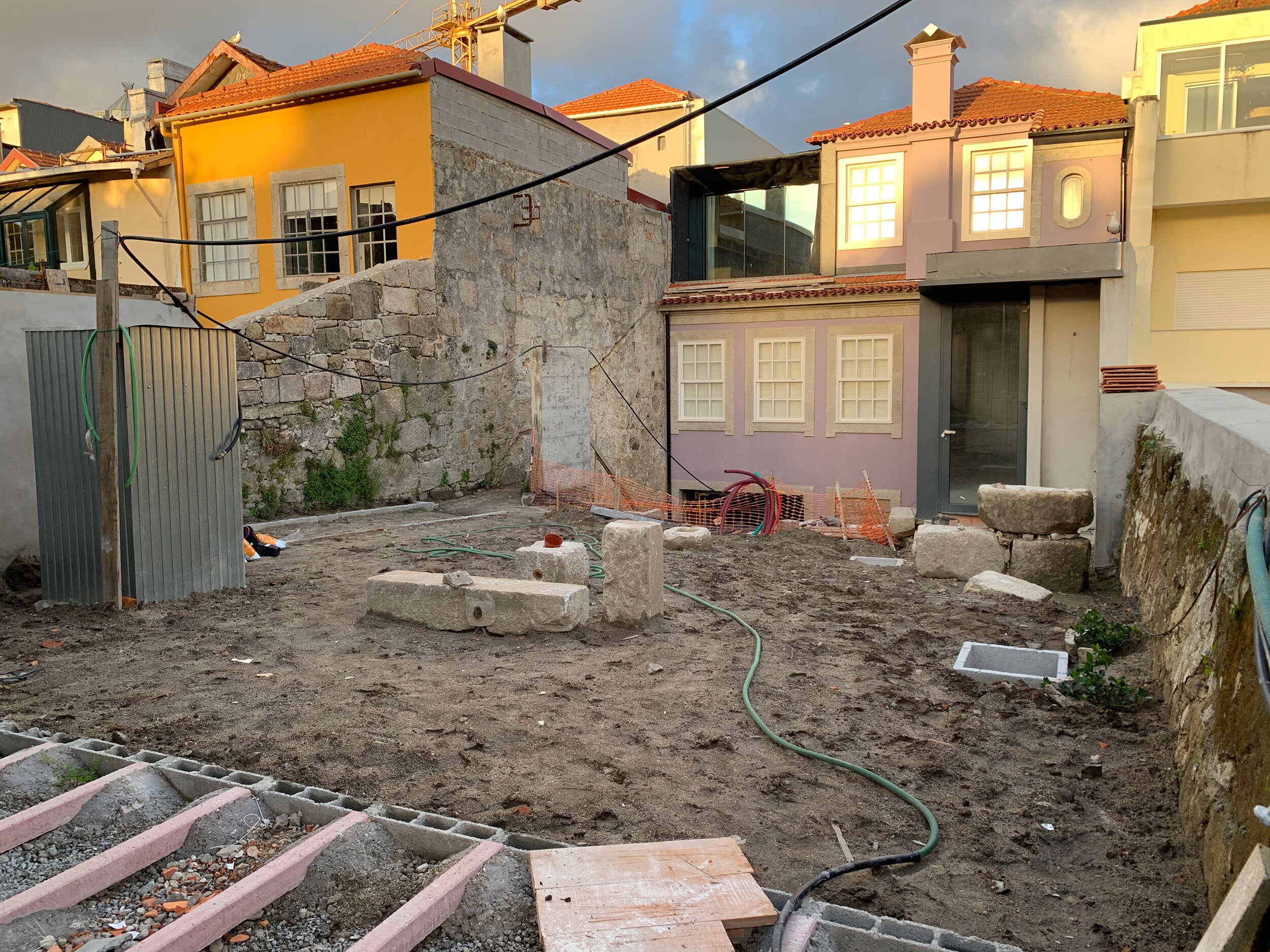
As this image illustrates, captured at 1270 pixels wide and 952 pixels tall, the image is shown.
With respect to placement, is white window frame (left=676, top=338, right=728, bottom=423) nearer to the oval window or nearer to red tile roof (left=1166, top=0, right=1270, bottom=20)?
the oval window

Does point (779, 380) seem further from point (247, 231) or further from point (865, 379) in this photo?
point (247, 231)

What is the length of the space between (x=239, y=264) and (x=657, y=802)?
45.6 feet

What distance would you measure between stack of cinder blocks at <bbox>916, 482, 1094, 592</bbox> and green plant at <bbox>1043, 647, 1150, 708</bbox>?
333 cm

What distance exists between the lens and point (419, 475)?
493 inches

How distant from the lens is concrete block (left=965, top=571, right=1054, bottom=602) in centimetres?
754

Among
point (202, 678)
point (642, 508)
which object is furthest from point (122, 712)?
point (642, 508)

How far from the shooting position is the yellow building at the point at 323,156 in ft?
42.2

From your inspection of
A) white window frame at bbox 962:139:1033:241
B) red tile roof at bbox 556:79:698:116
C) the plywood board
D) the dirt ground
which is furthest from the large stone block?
red tile roof at bbox 556:79:698:116

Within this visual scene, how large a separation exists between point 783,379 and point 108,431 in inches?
536

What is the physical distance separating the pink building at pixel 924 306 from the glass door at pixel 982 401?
29 millimetres

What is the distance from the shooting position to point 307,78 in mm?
14414

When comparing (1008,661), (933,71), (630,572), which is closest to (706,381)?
(933,71)

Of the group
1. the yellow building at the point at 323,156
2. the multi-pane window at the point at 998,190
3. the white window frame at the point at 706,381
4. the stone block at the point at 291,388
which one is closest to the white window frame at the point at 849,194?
the multi-pane window at the point at 998,190

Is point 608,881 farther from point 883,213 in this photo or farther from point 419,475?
point 883,213
